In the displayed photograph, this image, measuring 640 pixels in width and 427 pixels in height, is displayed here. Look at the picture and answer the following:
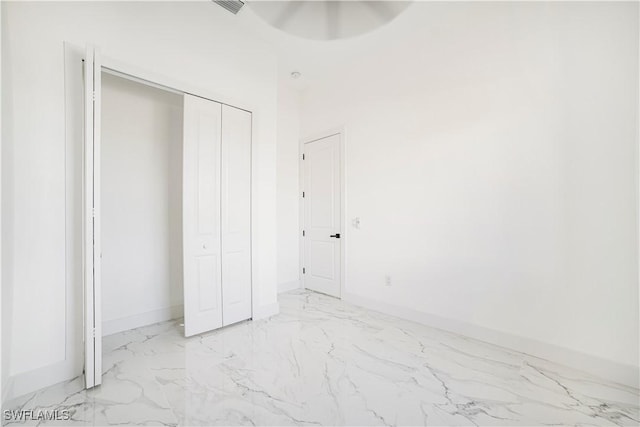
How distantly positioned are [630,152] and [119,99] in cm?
429

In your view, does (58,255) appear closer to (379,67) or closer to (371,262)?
(371,262)

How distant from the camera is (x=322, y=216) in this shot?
4.02 m

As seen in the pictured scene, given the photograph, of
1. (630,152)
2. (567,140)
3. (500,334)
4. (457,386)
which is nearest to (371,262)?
(500,334)

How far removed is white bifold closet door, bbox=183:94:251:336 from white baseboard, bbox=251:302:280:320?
8 centimetres

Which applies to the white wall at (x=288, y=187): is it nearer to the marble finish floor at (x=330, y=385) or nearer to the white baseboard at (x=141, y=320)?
the white baseboard at (x=141, y=320)

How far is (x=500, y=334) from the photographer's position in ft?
7.89

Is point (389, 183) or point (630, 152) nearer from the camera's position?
point (630, 152)

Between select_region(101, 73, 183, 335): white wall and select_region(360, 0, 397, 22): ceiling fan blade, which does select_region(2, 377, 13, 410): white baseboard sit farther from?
select_region(360, 0, 397, 22): ceiling fan blade

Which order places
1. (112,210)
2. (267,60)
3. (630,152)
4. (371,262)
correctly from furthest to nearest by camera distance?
(371,262)
(267,60)
(112,210)
(630,152)

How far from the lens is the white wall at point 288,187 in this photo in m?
4.14

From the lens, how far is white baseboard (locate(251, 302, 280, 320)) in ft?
9.90

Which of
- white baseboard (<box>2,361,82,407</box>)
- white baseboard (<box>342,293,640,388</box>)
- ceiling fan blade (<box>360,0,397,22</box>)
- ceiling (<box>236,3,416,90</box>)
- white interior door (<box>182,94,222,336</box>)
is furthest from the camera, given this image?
ceiling (<box>236,3,416,90</box>)

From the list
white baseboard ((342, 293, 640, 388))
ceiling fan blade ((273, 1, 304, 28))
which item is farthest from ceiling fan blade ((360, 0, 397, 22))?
white baseboard ((342, 293, 640, 388))

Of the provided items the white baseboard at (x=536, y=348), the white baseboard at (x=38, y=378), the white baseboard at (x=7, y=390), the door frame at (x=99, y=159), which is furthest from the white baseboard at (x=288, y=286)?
the white baseboard at (x=7, y=390)
